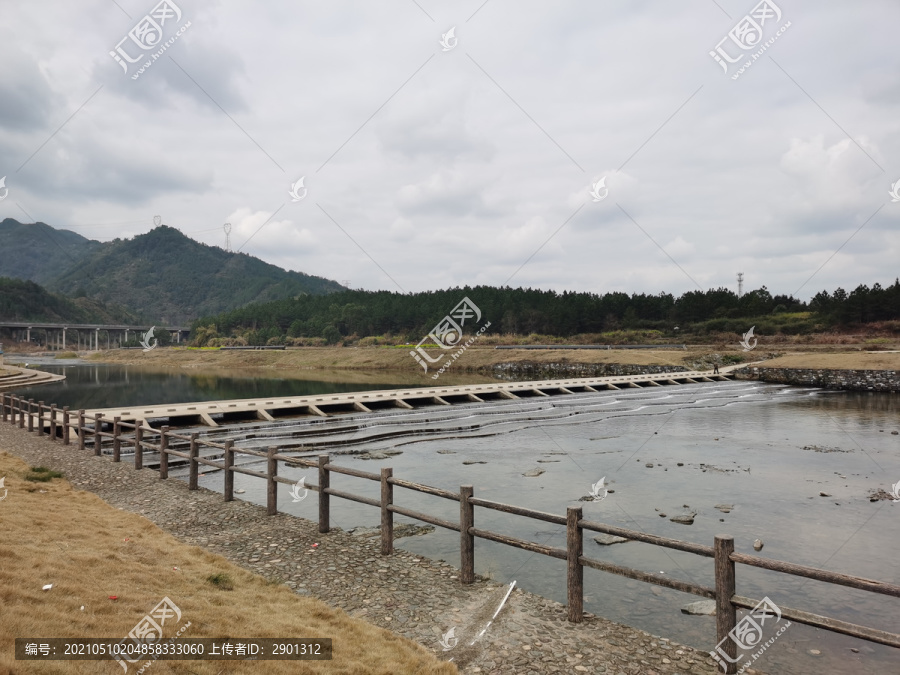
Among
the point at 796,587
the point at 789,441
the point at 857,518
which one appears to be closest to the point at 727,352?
the point at 789,441

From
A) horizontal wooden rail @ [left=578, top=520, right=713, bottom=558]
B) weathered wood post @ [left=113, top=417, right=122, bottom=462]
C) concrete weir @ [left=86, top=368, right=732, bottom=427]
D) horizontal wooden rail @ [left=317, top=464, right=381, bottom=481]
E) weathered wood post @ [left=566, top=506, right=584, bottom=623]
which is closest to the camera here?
horizontal wooden rail @ [left=578, top=520, right=713, bottom=558]

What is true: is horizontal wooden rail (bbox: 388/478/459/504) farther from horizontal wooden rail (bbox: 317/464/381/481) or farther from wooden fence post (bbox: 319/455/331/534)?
wooden fence post (bbox: 319/455/331/534)

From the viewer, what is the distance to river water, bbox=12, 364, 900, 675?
9133 millimetres

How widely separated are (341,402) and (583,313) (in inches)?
3311

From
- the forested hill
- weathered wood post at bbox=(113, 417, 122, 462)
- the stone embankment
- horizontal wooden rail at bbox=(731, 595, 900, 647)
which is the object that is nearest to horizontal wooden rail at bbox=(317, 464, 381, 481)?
horizontal wooden rail at bbox=(731, 595, 900, 647)

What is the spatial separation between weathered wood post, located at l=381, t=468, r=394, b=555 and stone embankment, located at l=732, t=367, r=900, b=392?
54680mm

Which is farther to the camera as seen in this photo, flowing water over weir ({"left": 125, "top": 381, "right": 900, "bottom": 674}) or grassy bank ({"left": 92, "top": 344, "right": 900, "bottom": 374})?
grassy bank ({"left": 92, "top": 344, "right": 900, "bottom": 374})

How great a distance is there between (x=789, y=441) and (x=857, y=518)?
11.9 meters

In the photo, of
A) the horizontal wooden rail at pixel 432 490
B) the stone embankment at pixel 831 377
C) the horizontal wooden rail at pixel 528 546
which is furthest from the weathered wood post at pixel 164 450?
the stone embankment at pixel 831 377

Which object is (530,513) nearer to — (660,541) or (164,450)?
(660,541)

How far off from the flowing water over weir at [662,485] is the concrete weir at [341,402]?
2.07 m

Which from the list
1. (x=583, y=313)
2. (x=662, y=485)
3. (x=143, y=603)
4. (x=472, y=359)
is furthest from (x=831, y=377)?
(x=143, y=603)

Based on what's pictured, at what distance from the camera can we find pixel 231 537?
34.0 ft

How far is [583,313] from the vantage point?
11119 cm
